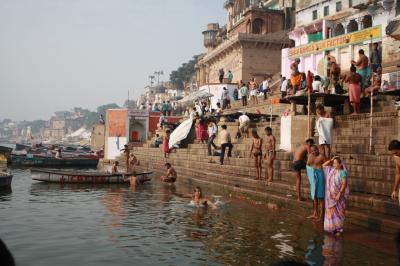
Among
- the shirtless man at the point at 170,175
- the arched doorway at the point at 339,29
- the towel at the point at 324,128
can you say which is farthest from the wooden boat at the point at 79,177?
the arched doorway at the point at 339,29

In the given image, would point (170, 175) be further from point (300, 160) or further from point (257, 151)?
point (300, 160)

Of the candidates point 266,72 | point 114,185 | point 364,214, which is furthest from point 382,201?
point 266,72

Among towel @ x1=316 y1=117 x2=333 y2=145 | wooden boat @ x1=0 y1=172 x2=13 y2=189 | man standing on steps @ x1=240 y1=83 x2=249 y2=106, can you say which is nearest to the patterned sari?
towel @ x1=316 y1=117 x2=333 y2=145

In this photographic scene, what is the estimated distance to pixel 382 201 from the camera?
858cm

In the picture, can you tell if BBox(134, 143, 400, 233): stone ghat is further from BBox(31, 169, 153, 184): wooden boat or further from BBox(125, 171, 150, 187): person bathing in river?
BBox(31, 169, 153, 184): wooden boat

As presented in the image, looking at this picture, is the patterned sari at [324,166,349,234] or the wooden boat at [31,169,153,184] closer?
the patterned sari at [324,166,349,234]

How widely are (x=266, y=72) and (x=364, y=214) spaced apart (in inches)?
1282

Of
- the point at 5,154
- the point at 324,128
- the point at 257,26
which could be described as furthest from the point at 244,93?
the point at 5,154

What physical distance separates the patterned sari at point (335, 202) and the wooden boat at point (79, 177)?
1093cm

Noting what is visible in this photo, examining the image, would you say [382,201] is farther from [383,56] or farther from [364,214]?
[383,56]

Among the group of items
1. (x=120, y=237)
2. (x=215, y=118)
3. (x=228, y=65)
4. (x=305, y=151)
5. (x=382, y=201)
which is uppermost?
(x=228, y=65)

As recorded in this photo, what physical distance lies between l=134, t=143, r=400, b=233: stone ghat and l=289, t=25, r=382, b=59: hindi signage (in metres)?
10.8

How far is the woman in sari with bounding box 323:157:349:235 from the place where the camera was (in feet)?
26.2

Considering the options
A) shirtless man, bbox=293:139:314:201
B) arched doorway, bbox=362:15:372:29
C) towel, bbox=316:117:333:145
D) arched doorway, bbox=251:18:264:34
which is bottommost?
shirtless man, bbox=293:139:314:201
